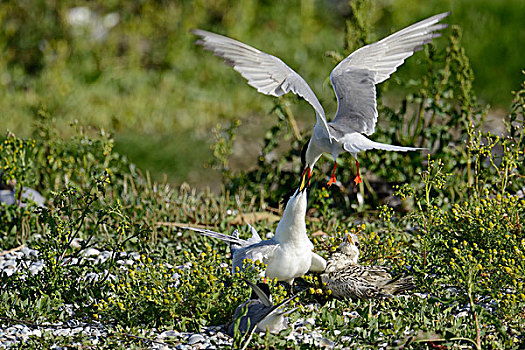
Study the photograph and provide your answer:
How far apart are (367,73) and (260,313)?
122cm

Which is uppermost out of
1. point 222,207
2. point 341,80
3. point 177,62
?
point 341,80

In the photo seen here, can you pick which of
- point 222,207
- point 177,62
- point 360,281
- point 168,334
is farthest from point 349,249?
point 177,62

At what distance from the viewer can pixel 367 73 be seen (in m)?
3.09

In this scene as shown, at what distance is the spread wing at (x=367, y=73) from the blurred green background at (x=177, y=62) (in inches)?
111

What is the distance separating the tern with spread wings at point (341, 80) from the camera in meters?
2.76

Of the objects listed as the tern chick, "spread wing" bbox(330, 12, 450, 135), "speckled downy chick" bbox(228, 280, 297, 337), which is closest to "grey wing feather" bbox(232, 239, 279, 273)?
the tern chick

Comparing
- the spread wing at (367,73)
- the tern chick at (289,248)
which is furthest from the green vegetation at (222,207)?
the spread wing at (367,73)

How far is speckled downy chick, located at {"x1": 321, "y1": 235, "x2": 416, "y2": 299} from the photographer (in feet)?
10.1

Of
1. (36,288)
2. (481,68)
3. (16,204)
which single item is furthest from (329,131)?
(481,68)

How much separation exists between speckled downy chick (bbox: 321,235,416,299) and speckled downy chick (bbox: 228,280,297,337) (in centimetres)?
41

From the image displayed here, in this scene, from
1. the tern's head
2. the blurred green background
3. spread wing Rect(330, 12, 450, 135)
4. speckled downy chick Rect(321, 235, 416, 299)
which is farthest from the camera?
the blurred green background

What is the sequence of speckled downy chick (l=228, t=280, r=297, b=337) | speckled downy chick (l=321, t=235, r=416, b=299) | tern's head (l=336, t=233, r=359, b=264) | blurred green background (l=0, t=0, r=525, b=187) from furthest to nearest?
blurred green background (l=0, t=0, r=525, b=187)
tern's head (l=336, t=233, r=359, b=264)
speckled downy chick (l=321, t=235, r=416, b=299)
speckled downy chick (l=228, t=280, r=297, b=337)

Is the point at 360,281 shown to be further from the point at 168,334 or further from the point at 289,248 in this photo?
the point at 168,334

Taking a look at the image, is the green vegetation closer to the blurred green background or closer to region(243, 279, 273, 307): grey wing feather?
the blurred green background
